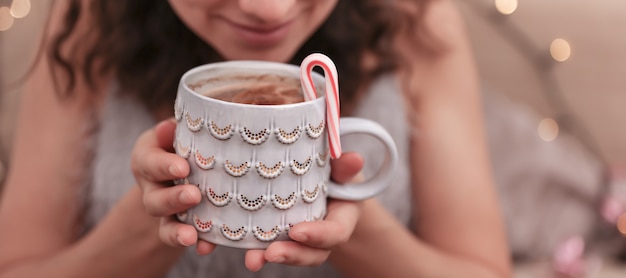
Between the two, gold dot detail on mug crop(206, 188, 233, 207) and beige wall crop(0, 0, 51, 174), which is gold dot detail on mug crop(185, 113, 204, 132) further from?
beige wall crop(0, 0, 51, 174)

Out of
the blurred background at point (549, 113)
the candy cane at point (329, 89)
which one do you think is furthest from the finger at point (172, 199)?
the blurred background at point (549, 113)

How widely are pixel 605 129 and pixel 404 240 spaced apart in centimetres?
89

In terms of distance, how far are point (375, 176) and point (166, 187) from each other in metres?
0.20

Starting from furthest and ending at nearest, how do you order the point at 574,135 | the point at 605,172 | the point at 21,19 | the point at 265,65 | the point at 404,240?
1. the point at 574,135
2. the point at 605,172
3. the point at 21,19
4. the point at 404,240
5. the point at 265,65

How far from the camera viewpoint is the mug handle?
61cm

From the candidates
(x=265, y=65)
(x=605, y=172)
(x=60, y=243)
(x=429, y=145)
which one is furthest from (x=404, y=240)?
(x=605, y=172)

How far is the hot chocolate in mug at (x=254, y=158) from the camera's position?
21.8 inches

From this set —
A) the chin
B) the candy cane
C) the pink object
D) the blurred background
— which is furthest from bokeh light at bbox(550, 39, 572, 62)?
the candy cane

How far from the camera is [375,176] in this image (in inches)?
25.6

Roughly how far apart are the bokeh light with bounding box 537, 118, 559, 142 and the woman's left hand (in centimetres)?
97

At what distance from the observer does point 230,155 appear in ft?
1.85

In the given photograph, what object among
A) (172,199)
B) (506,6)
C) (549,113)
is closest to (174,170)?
(172,199)

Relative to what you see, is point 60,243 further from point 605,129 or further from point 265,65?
point 605,129

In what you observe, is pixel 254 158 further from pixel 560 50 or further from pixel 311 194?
pixel 560 50
